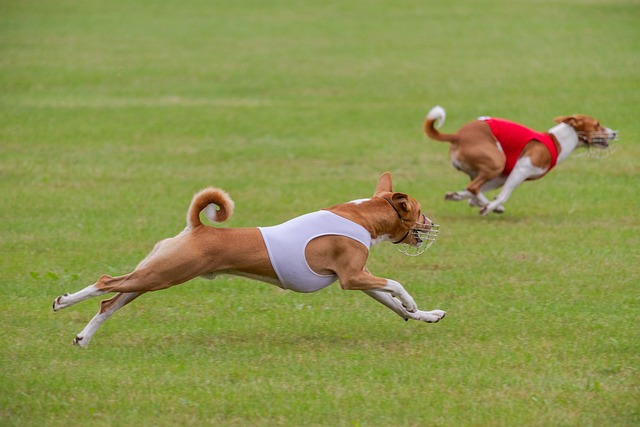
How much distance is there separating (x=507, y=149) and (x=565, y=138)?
707 millimetres

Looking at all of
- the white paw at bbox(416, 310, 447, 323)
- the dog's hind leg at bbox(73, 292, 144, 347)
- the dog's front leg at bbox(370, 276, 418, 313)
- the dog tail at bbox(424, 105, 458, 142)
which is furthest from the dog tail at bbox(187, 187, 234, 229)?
the dog tail at bbox(424, 105, 458, 142)

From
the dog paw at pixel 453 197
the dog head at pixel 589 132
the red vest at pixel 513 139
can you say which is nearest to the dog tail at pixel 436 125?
the red vest at pixel 513 139

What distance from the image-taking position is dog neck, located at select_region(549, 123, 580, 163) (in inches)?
492

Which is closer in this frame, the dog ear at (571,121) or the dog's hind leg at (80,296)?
the dog's hind leg at (80,296)

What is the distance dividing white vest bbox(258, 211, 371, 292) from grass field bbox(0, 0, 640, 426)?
0.47 meters

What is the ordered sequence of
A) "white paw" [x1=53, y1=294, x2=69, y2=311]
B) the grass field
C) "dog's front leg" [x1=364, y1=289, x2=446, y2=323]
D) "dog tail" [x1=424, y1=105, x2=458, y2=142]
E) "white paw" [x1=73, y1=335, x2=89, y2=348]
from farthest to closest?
"dog tail" [x1=424, y1=105, x2=458, y2=142] < "dog's front leg" [x1=364, y1=289, x2=446, y2=323] < "white paw" [x1=73, y1=335, x2=89, y2=348] < "white paw" [x1=53, y1=294, x2=69, y2=311] < the grass field

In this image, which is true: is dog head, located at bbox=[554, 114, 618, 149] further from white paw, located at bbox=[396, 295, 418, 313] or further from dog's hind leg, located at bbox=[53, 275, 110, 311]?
dog's hind leg, located at bbox=[53, 275, 110, 311]

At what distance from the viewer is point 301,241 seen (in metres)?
7.62

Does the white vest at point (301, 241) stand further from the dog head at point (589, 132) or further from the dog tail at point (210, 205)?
the dog head at point (589, 132)

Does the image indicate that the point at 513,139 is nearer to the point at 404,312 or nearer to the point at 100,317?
the point at 404,312

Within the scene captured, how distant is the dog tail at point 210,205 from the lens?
7434mm

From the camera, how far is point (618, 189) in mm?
13961

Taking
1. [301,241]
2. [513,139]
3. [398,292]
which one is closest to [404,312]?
[398,292]

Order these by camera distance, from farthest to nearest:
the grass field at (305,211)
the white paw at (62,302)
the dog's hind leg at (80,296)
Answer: the white paw at (62,302) → the dog's hind leg at (80,296) → the grass field at (305,211)
